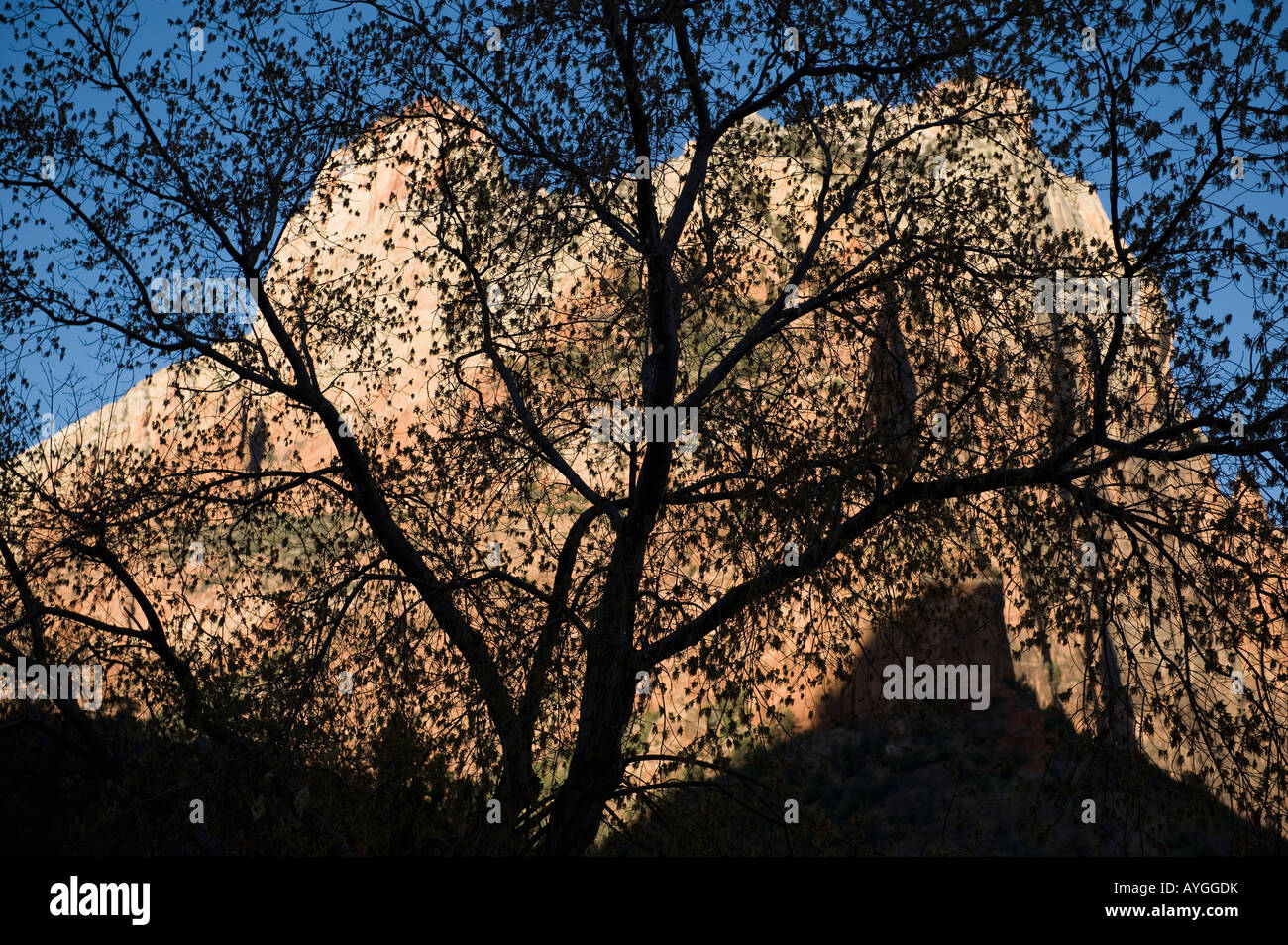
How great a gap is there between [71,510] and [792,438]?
757 cm

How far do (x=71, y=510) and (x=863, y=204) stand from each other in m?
8.94

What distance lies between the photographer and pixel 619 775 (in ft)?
29.7

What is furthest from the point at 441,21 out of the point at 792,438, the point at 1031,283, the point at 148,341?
the point at 1031,283

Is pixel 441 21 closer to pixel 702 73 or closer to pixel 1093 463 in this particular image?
pixel 702 73

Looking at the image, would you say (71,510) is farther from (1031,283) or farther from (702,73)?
(1031,283)

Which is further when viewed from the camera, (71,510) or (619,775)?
(71,510)

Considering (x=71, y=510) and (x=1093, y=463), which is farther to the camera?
(x=71, y=510)

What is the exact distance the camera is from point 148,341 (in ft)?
35.5

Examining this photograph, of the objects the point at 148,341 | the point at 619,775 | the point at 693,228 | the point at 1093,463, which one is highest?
the point at 693,228

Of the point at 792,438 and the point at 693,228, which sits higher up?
the point at 693,228

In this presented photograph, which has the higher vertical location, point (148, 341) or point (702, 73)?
point (702, 73)
